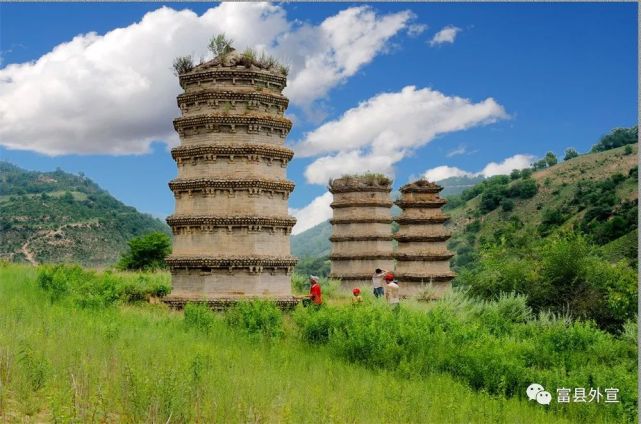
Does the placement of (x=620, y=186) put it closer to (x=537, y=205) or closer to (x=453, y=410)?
(x=537, y=205)

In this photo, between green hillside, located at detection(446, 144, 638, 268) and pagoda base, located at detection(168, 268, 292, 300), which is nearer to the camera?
pagoda base, located at detection(168, 268, 292, 300)

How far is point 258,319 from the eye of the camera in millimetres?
16891

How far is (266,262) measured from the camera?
20750mm

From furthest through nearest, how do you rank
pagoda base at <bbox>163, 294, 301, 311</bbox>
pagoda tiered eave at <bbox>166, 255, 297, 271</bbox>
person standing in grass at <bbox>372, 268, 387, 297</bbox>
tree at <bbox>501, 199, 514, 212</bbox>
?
tree at <bbox>501, 199, 514, 212</bbox>, person standing in grass at <bbox>372, 268, 387, 297</bbox>, pagoda tiered eave at <bbox>166, 255, 297, 271</bbox>, pagoda base at <bbox>163, 294, 301, 311</bbox>

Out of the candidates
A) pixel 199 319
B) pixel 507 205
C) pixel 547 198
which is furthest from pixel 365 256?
pixel 507 205

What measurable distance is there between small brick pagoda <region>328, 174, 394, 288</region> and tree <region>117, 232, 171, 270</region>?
16071mm

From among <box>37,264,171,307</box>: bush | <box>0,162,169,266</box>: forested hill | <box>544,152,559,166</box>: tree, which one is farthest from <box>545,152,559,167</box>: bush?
<box>37,264,171,307</box>: bush

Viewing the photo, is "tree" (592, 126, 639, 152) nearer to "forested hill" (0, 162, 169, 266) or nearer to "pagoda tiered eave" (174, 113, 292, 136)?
"forested hill" (0, 162, 169, 266)

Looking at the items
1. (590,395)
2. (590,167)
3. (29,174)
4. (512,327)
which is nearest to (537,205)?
(590,167)

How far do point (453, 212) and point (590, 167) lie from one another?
21486 millimetres

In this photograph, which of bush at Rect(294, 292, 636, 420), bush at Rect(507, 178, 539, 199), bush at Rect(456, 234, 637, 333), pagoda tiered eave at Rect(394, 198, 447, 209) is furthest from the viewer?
bush at Rect(507, 178, 539, 199)

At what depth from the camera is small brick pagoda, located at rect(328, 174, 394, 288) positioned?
1492 inches

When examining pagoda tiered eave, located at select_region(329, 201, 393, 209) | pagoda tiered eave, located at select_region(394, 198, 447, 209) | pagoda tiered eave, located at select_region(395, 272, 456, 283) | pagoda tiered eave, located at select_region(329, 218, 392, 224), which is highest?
pagoda tiered eave, located at select_region(329, 201, 393, 209)

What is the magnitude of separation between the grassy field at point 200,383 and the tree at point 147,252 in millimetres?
33043
